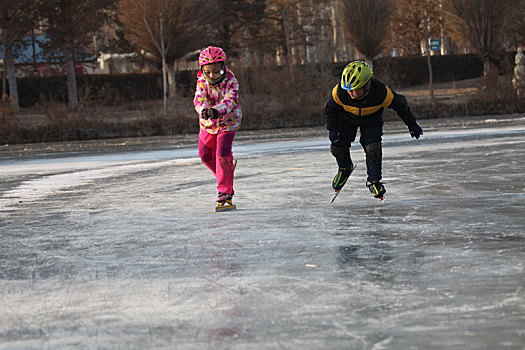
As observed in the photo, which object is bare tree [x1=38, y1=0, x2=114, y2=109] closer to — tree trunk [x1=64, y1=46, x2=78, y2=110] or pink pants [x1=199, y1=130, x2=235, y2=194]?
tree trunk [x1=64, y1=46, x2=78, y2=110]

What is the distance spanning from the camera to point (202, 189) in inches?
416

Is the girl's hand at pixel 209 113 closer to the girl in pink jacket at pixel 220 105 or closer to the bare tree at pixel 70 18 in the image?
the girl in pink jacket at pixel 220 105

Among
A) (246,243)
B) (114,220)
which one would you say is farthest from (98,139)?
(246,243)

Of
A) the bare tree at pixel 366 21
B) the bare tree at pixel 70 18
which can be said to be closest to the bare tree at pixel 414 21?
the bare tree at pixel 366 21

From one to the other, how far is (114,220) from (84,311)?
11.7ft

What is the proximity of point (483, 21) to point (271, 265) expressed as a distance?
3267 centimetres

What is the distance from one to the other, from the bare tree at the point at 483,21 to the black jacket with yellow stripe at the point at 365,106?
28314 mm

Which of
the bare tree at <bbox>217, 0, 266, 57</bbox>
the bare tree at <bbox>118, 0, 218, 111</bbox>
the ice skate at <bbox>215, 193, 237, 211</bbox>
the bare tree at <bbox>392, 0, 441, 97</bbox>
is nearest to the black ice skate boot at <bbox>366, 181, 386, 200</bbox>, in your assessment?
the ice skate at <bbox>215, 193, 237, 211</bbox>

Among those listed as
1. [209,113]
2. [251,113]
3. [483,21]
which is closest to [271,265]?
[209,113]

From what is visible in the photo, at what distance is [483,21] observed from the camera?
3581 cm

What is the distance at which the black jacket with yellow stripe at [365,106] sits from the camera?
8.12 metres

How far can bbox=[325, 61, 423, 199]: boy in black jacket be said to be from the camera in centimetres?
794

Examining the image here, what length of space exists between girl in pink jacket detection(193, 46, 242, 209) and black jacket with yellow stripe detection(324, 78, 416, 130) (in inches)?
39.6

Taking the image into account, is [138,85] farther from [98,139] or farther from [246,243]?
[246,243]
